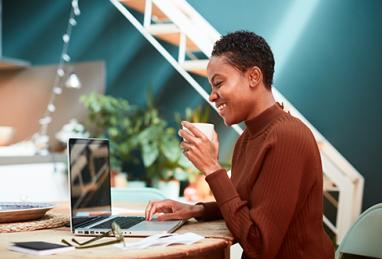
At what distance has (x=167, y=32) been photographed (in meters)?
3.96

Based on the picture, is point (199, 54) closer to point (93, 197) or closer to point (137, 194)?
point (137, 194)

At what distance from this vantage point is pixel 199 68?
3.91 metres

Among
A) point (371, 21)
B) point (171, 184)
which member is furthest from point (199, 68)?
point (371, 21)

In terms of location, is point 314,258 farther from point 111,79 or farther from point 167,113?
point 111,79

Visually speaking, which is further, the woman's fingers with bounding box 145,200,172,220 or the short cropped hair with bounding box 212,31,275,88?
the woman's fingers with bounding box 145,200,172,220

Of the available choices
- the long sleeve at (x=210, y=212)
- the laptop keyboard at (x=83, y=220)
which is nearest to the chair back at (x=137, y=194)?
the long sleeve at (x=210, y=212)

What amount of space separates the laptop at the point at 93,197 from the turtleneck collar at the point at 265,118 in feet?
1.19

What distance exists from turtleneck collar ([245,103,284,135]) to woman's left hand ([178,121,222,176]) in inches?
7.5

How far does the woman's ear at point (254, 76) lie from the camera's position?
150 centimetres

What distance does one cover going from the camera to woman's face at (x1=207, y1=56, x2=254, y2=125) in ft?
4.91

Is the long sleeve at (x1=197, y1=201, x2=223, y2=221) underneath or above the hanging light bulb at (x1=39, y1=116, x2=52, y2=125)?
underneath

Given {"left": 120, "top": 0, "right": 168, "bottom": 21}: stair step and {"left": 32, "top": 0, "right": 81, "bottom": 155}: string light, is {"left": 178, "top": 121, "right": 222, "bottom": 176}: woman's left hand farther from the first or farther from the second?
{"left": 32, "top": 0, "right": 81, "bottom": 155}: string light

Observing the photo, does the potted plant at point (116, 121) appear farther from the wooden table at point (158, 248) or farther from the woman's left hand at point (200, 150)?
the woman's left hand at point (200, 150)

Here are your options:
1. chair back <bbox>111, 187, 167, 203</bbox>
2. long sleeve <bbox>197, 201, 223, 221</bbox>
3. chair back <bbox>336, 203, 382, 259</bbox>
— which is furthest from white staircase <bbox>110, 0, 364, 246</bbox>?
long sleeve <bbox>197, 201, 223, 221</bbox>
